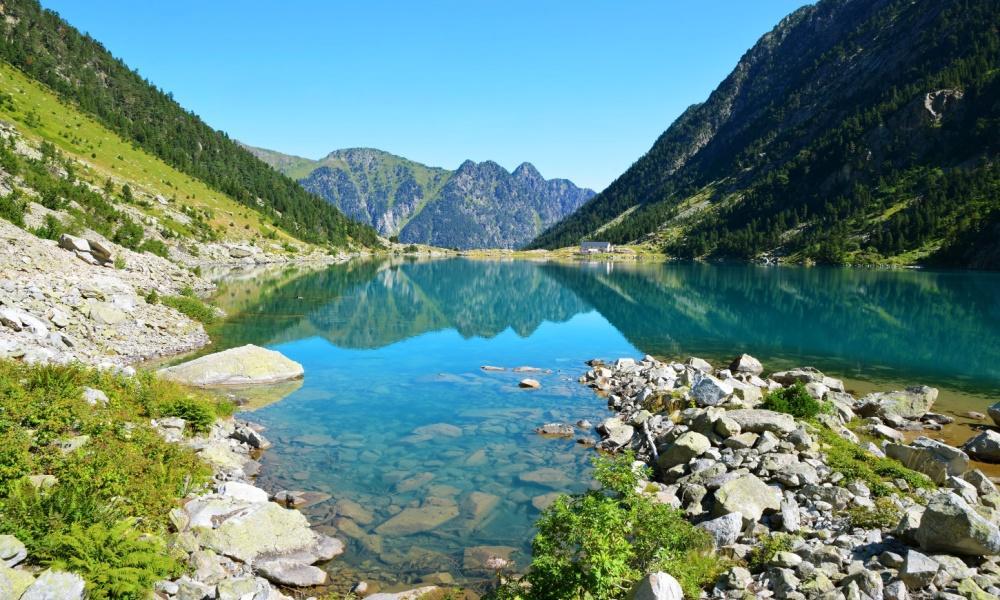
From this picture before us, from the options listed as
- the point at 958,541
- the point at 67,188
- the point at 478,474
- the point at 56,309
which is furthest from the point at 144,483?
the point at 67,188

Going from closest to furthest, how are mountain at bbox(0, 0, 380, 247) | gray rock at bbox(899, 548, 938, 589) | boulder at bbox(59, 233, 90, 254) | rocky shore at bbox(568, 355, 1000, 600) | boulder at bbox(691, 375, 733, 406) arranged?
gray rock at bbox(899, 548, 938, 589), rocky shore at bbox(568, 355, 1000, 600), boulder at bbox(691, 375, 733, 406), boulder at bbox(59, 233, 90, 254), mountain at bbox(0, 0, 380, 247)

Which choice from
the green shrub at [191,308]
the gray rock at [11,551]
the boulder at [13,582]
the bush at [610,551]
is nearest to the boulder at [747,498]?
the bush at [610,551]

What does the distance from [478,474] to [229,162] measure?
194544mm

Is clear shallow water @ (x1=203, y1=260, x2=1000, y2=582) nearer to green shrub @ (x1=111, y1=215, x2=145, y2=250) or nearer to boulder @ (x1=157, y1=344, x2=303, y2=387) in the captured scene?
boulder @ (x1=157, y1=344, x2=303, y2=387)

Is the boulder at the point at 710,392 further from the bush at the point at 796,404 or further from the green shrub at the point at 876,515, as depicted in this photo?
the green shrub at the point at 876,515

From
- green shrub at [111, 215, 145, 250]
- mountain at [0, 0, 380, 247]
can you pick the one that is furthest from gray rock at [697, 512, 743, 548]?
mountain at [0, 0, 380, 247]

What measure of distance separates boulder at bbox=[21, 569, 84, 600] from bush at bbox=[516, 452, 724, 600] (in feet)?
21.3

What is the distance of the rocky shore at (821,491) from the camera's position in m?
9.30

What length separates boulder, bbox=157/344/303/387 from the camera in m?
25.6

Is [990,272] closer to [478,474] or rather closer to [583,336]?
[583,336]

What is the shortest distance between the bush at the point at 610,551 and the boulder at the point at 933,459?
839cm

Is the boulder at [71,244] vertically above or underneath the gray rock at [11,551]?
above

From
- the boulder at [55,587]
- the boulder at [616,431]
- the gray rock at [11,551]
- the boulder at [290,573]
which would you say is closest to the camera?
the boulder at [55,587]

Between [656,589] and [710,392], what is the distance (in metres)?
15.4
